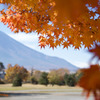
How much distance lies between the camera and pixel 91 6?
2.87 meters

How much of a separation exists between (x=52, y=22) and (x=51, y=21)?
0.12 ft

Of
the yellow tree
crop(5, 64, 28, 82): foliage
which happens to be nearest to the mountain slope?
crop(5, 64, 28, 82): foliage

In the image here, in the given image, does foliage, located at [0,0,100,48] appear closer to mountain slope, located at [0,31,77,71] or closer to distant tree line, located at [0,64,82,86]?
distant tree line, located at [0,64,82,86]

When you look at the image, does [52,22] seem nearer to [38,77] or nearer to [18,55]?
[38,77]

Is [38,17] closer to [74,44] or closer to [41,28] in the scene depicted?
[41,28]

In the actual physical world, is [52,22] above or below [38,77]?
above

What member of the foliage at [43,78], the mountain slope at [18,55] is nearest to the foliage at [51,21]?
the foliage at [43,78]

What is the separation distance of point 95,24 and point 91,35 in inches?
9.7

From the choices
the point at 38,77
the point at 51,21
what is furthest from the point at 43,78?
the point at 51,21

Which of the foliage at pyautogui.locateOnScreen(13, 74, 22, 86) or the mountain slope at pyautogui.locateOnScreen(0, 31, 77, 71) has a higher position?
the mountain slope at pyautogui.locateOnScreen(0, 31, 77, 71)

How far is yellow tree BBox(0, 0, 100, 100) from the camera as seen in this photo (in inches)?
114

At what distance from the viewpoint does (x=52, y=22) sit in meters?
3.14

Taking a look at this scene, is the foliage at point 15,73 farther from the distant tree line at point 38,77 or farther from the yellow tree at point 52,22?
the yellow tree at point 52,22

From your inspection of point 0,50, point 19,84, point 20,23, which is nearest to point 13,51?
point 0,50
